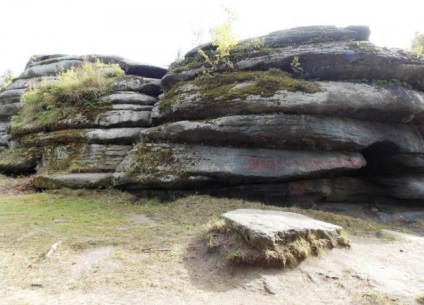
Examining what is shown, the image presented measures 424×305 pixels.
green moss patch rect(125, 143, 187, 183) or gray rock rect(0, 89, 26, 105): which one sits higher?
gray rock rect(0, 89, 26, 105)

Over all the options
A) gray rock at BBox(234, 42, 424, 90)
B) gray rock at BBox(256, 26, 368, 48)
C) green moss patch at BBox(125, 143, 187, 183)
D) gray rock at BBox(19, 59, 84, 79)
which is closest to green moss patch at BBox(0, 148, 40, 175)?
green moss patch at BBox(125, 143, 187, 183)

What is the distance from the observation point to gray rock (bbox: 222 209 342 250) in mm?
5125

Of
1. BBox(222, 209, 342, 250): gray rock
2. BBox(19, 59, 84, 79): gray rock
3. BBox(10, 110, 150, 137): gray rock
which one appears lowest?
BBox(222, 209, 342, 250): gray rock

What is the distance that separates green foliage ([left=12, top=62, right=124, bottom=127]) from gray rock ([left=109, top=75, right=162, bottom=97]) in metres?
0.58

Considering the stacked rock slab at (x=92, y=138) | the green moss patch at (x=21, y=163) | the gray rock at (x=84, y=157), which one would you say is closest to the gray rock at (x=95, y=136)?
the stacked rock slab at (x=92, y=138)

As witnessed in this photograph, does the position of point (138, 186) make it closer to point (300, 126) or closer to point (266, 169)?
point (266, 169)

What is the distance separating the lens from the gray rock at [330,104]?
1041 centimetres

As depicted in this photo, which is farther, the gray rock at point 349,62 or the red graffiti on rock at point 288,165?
the gray rock at point 349,62

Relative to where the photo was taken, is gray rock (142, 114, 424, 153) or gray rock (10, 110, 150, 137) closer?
gray rock (142, 114, 424, 153)

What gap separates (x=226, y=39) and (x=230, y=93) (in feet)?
10.0

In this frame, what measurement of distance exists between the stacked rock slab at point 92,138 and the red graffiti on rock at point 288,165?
5.48 m

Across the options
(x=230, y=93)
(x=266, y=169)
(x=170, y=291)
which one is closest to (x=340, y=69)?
(x=230, y=93)

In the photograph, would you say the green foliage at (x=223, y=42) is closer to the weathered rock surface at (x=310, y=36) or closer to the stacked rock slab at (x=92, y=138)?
the weathered rock surface at (x=310, y=36)

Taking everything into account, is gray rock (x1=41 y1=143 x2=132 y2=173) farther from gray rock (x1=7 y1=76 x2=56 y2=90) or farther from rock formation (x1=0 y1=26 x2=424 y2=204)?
gray rock (x1=7 y1=76 x2=56 y2=90)
